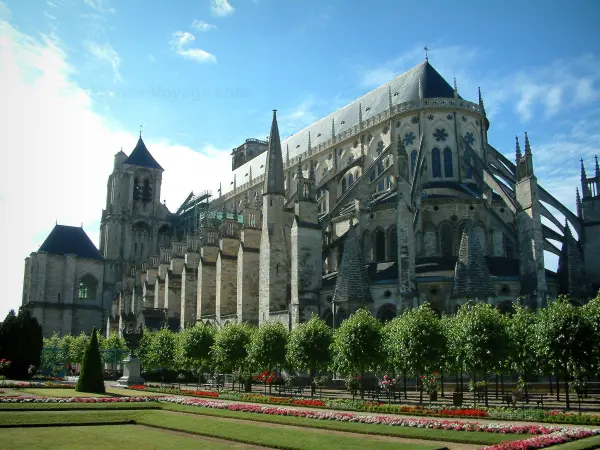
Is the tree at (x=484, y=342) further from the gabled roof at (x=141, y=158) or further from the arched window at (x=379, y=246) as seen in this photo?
the gabled roof at (x=141, y=158)

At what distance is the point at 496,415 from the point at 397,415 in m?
3.45

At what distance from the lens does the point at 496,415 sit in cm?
2109

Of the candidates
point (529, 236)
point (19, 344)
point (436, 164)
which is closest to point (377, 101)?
point (436, 164)

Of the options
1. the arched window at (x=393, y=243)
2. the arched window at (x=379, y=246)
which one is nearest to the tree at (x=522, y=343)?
the arched window at (x=393, y=243)

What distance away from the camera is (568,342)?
85.4ft

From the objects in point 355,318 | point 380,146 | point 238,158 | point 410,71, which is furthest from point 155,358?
point 238,158

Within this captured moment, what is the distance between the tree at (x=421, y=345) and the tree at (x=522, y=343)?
129 inches

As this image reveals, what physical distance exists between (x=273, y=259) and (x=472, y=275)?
15756 mm

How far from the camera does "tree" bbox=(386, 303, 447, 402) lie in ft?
101

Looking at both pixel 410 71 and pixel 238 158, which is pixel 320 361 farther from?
pixel 238 158

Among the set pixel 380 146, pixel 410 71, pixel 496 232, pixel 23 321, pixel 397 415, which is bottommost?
pixel 397 415

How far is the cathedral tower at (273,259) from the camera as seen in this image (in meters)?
46.5

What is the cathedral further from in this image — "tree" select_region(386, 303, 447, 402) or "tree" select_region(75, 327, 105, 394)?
"tree" select_region(75, 327, 105, 394)

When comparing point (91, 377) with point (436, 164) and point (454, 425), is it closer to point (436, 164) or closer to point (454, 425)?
point (454, 425)
